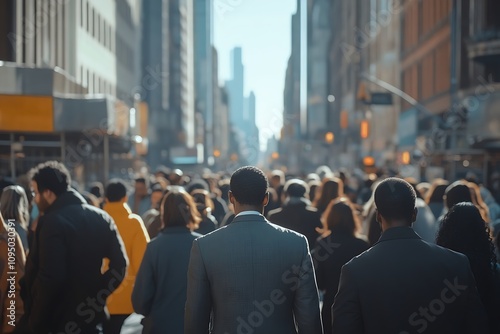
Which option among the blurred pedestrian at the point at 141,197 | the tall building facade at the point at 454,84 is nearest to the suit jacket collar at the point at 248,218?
the blurred pedestrian at the point at 141,197

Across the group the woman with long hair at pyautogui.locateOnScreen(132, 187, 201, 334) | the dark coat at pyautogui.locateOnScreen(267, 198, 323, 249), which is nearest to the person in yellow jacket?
the woman with long hair at pyautogui.locateOnScreen(132, 187, 201, 334)

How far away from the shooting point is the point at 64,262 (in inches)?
245

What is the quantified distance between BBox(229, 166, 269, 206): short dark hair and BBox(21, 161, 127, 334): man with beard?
1.83 meters

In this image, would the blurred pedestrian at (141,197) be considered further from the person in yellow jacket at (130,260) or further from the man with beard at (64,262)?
the man with beard at (64,262)

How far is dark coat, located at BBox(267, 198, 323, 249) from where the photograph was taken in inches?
404

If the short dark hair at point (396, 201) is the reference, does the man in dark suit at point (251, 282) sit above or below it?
below

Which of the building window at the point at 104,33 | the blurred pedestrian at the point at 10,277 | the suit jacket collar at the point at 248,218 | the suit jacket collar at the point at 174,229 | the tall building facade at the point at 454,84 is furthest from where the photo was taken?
the building window at the point at 104,33

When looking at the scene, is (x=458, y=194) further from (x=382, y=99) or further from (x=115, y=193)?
(x=382, y=99)

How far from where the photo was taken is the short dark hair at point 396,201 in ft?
15.4

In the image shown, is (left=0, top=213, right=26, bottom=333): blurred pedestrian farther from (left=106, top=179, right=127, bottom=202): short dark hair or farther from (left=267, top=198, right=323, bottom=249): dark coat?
(left=267, top=198, right=323, bottom=249): dark coat

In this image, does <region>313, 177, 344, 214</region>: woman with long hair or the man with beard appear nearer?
the man with beard

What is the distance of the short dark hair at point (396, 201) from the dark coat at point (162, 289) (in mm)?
2408

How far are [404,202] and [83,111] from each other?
20.3 metres

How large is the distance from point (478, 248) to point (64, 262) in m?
2.97
